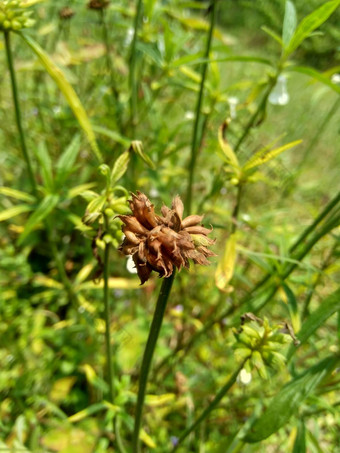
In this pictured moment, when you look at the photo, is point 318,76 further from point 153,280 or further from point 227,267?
point 153,280

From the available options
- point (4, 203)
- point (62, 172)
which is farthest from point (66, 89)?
point (4, 203)

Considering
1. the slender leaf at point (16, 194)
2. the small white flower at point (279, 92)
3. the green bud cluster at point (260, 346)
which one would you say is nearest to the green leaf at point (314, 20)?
the small white flower at point (279, 92)

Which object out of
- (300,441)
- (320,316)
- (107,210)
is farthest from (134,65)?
(300,441)

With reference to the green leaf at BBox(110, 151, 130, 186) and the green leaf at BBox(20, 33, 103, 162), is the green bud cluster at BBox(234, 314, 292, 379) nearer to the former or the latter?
the green leaf at BBox(110, 151, 130, 186)

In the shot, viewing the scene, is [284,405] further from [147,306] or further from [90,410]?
[147,306]

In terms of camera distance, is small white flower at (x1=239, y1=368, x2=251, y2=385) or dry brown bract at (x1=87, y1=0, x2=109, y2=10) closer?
small white flower at (x1=239, y1=368, x2=251, y2=385)

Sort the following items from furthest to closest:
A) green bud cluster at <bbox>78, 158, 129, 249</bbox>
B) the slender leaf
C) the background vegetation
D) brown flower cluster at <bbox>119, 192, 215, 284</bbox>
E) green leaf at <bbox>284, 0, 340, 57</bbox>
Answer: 1. the slender leaf
2. the background vegetation
3. green leaf at <bbox>284, 0, 340, 57</bbox>
4. green bud cluster at <bbox>78, 158, 129, 249</bbox>
5. brown flower cluster at <bbox>119, 192, 215, 284</bbox>

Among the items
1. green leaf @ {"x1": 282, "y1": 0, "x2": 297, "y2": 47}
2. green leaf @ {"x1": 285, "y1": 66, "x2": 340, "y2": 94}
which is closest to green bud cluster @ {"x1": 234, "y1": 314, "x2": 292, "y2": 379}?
green leaf @ {"x1": 285, "y1": 66, "x2": 340, "y2": 94}
